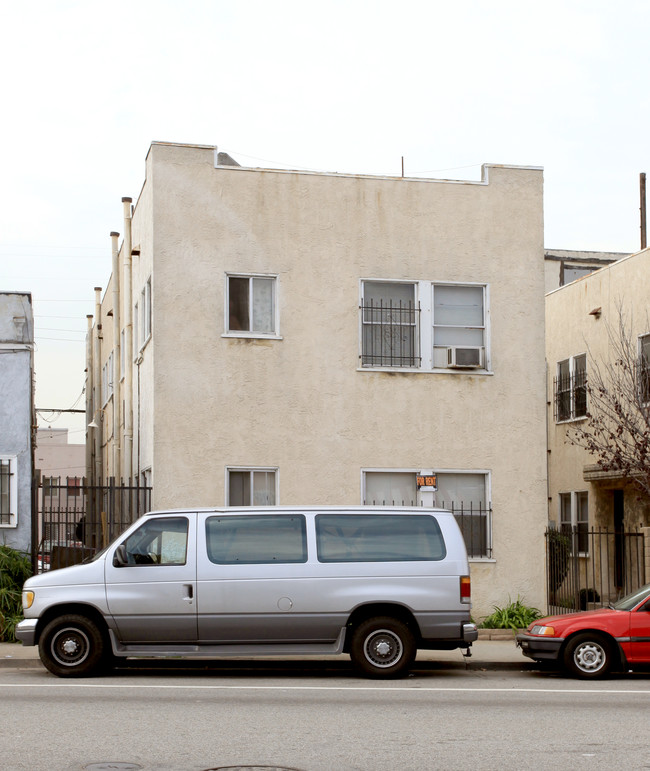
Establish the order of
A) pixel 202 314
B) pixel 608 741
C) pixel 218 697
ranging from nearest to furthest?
pixel 608 741 → pixel 218 697 → pixel 202 314

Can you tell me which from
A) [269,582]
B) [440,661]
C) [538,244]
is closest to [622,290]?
[538,244]

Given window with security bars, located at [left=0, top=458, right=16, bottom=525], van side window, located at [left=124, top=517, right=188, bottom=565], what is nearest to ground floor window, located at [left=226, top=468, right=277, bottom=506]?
window with security bars, located at [left=0, top=458, right=16, bottom=525]

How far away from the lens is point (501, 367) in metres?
18.6

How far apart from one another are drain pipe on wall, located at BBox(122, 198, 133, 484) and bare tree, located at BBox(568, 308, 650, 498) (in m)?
8.13

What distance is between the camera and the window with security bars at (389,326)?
723 inches

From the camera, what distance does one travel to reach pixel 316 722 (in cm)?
971

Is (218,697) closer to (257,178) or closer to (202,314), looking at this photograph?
(202,314)

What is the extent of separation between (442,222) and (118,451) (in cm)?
859

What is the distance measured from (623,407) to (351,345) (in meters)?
6.94

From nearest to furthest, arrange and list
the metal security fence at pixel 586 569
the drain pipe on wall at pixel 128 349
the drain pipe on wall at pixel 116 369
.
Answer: the metal security fence at pixel 586 569 → the drain pipe on wall at pixel 128 349 → the drain pipe on wall at pixel 116 369

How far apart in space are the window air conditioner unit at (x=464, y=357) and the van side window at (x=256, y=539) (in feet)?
19.8

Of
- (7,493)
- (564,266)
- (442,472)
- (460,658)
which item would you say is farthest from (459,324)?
(564,266)

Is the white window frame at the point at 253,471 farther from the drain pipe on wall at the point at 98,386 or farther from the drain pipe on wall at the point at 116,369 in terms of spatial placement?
the drain pipe on wall at the point at 98,386

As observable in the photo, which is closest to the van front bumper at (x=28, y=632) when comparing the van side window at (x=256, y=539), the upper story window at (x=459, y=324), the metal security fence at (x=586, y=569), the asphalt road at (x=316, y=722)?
the asphalt road at (x=316, y=722)
